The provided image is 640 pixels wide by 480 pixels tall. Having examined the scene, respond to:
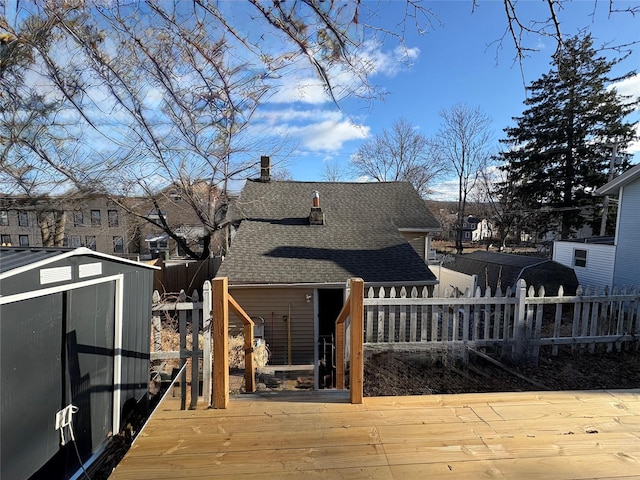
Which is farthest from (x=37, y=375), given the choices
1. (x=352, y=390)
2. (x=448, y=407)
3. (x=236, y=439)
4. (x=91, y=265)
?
(x=448, y=407)

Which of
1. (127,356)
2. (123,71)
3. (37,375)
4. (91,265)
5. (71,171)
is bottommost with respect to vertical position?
(127,356)

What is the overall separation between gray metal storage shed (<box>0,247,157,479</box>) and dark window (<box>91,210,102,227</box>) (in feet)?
31.7

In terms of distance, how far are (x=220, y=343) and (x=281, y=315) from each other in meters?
5.36

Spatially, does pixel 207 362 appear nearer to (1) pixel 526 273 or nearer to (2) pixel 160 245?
(1) pixel 526 273

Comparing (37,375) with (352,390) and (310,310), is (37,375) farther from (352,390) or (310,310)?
(310,310)

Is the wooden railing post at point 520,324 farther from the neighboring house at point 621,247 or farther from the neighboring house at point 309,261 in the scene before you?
the neighboring house at point 621,247

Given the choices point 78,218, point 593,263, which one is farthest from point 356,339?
point 593,263

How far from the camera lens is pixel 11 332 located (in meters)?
2.18

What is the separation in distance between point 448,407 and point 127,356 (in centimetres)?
328

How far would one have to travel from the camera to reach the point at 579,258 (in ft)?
43.1

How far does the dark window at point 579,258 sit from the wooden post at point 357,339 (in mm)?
14478

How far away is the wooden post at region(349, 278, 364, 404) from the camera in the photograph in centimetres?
246

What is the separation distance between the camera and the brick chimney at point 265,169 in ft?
39.5

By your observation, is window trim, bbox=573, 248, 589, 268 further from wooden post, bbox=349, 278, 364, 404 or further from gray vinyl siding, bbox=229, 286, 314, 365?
wooden post, bbox=349, 278, 364, 404
